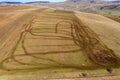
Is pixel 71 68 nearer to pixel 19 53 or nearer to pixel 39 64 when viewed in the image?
pixel 39 64

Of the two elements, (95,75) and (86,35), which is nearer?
(95,75)

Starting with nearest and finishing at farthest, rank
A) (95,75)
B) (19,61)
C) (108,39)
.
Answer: (95,75)
(19,61)
(108,39)

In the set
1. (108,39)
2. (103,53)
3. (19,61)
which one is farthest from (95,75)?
(108,39)

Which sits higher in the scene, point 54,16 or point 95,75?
point 54,16

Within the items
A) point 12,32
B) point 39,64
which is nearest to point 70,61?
point 39,64

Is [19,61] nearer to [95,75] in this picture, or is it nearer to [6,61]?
→ [6,61]

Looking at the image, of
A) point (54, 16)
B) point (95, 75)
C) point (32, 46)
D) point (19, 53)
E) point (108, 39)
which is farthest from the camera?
point (54, 16)
